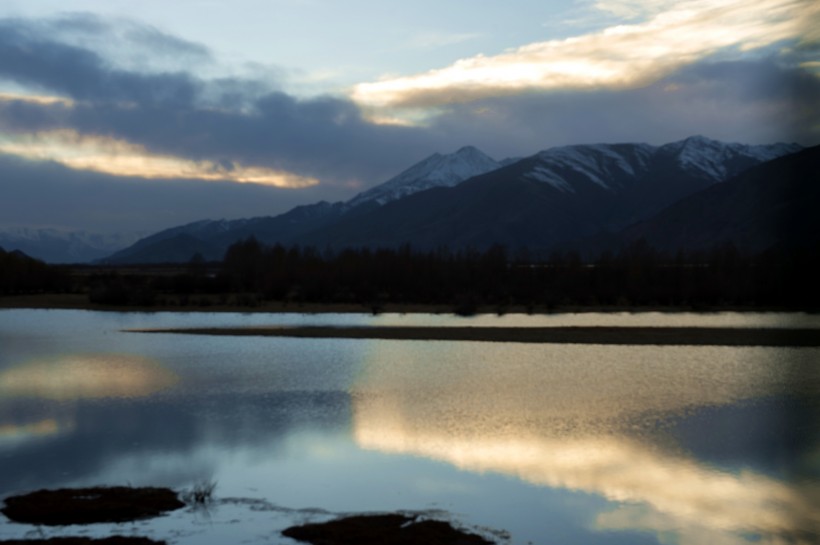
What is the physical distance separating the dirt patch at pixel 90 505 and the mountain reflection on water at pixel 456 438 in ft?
1.73

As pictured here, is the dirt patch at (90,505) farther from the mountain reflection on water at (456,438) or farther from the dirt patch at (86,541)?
the dirt patch at (86,541)

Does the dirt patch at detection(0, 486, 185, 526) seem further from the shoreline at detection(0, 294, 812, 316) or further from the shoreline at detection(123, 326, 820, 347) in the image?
the shoreline at detection(0, 294, 812, 316)

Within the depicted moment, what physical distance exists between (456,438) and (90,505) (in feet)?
25.8

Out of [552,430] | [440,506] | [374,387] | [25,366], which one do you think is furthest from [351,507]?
[25,366]

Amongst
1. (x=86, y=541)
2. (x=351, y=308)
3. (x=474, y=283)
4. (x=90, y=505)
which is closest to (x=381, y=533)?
(x=86, y=541)

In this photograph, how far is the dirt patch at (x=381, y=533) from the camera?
37.1 ft

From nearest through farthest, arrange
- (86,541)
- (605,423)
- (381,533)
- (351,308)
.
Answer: (86,541) → (381,533) → (605,423) → (351,308)

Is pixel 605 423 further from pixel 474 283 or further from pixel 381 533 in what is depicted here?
pixel 474 283

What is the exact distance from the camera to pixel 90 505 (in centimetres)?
1275

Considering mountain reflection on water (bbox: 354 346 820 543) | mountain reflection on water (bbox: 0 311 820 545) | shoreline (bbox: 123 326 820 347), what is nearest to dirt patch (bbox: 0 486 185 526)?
mountain reflection on water (bbox: 0 311 820 545)

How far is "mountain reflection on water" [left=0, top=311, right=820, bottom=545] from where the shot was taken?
507 inches

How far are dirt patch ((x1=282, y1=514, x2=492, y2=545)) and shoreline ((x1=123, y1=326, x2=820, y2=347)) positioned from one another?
26485mm

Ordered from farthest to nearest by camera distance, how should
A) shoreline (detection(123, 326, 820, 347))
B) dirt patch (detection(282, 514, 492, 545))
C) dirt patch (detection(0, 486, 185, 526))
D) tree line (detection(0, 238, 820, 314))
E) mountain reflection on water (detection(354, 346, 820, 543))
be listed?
tree line (detection(0, 238, 820, 314)), shoreline (detection(123, 326, 820, 347)), mountain reflection on water (detection(354, 346, 820, 543)), dirt patch (detection(0, 486, 185, 526)), dirt patch (detection(282, 514, 492, 545))

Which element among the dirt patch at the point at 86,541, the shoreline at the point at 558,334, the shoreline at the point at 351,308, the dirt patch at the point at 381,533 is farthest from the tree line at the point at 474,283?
the dirt patch at the point at 86,541
